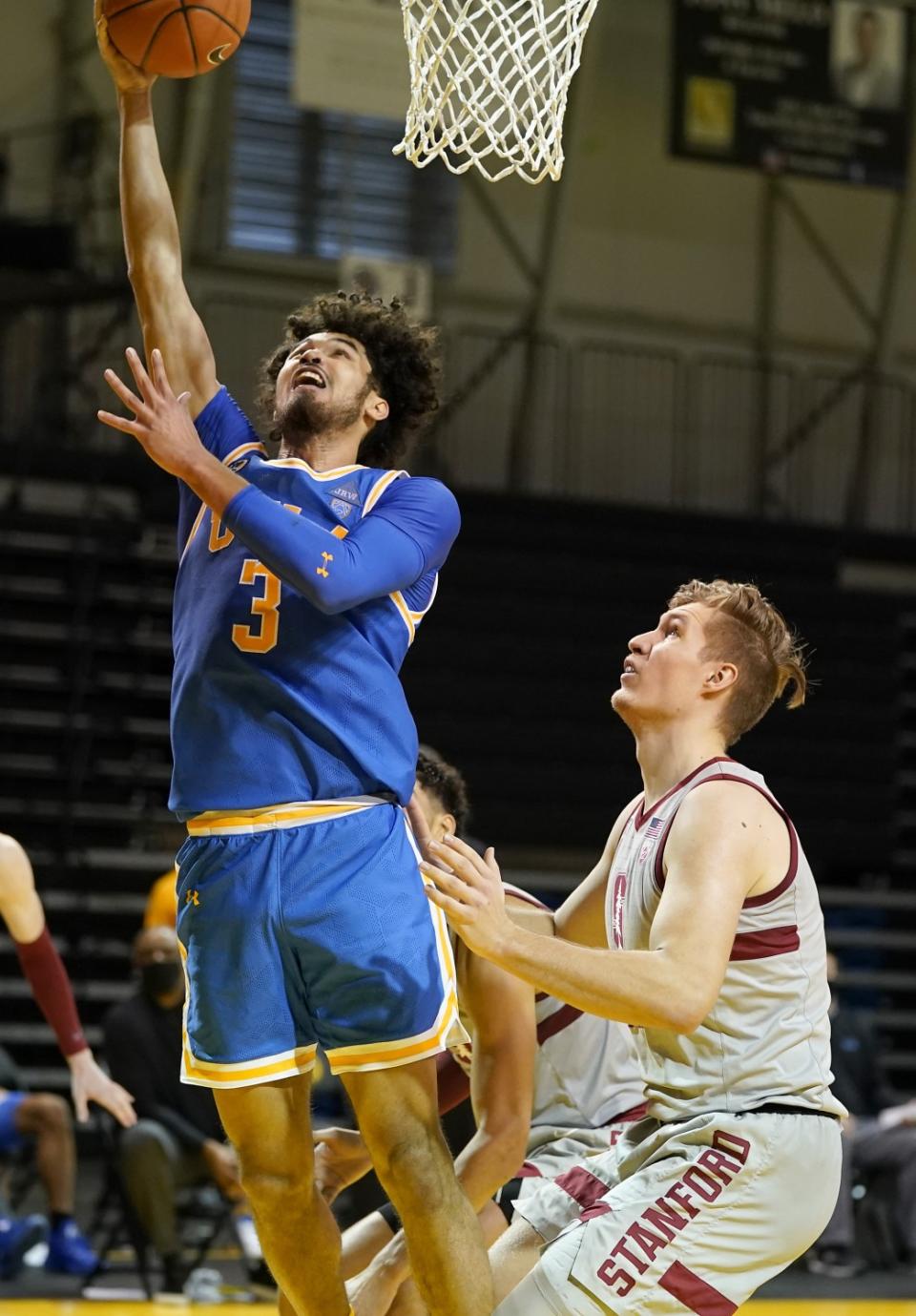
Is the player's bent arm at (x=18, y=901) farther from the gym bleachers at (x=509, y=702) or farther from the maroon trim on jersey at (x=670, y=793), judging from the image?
the gym bleachers at (x=509, y=702)

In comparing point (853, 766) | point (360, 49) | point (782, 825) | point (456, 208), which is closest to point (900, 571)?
point (853, 766)

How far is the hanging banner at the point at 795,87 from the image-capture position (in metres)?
12.3

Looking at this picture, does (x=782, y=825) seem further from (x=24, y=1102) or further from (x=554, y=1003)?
(x=24, y=1102)

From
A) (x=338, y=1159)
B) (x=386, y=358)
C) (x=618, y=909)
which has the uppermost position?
(x=386, y=358)

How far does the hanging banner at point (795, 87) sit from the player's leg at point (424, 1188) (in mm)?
9773

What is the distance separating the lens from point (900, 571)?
14930 mm

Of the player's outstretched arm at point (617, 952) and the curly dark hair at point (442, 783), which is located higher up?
the player's outstretched arm at point (617, 952)

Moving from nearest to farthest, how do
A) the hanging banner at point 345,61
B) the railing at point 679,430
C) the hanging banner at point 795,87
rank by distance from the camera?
1. the hanging banner at point 795,87
2. the hanging banner at point 345,61
3. the railing at point 679,430

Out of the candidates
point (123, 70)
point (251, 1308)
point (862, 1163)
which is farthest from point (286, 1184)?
point (862, 1163)

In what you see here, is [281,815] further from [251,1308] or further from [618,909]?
[251,1308]

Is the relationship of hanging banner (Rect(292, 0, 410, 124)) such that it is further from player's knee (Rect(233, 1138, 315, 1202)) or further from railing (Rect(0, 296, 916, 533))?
player's knee (Rect(233, 1138, 315, 1202))

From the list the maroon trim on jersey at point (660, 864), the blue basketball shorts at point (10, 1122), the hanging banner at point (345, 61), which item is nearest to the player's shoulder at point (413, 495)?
the maroon trim on jersey at point (660, 864)

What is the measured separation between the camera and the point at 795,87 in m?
12.5

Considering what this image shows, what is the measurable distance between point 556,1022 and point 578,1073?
12 cm
